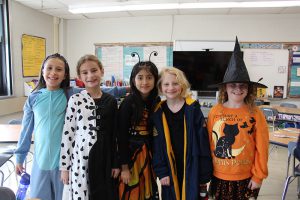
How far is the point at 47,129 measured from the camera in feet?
4.75

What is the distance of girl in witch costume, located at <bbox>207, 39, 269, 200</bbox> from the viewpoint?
1.37m

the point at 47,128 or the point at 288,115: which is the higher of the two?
the point at 47,128

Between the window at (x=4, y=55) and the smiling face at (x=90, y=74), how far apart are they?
3655 mm

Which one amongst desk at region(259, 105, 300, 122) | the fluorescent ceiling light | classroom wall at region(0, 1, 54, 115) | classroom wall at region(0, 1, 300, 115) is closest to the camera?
desk at region(259, 105, 300, 122)

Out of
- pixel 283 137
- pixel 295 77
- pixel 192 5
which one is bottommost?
pixel 283 137

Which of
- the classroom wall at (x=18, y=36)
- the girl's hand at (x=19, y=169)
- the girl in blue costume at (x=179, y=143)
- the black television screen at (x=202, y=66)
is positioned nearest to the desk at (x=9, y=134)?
the girl's hand at (x=19, y=169)

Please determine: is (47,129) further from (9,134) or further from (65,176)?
(9,134)

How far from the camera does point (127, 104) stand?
1476 mm

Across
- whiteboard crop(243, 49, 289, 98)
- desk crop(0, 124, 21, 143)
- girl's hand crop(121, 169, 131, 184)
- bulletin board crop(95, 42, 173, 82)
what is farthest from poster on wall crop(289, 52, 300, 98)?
desk crop(0, 124, 21, 143)

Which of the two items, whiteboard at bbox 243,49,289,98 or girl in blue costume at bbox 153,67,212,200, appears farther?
whiteboard at bbox 243,49,289,98

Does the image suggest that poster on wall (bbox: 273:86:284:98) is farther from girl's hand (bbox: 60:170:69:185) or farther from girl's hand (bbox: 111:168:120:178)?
girl's hand (bbox: 60:170:69:185)

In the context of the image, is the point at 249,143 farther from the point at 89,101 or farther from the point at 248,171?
the point at 89,101

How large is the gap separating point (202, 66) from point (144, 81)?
3.91 meters

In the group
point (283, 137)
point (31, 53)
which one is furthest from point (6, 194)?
point (31, 53)
